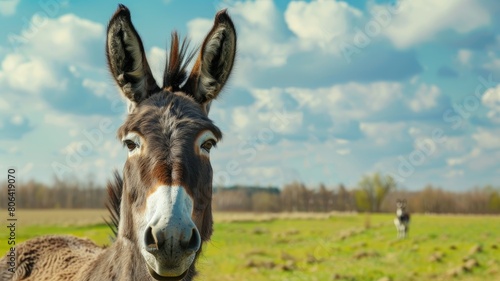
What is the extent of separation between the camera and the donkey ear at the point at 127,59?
13.2ft

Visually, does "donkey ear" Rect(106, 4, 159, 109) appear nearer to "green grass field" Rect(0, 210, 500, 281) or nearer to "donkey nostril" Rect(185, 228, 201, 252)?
"donkey nostril" Rect(185, 228, 201, 252)

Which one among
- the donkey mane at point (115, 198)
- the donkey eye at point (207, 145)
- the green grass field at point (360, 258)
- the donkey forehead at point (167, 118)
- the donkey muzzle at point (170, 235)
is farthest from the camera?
the green grass field at point (360, 258)

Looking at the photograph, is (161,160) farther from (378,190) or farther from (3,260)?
(378,190)

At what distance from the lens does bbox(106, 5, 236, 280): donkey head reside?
10.3 feet

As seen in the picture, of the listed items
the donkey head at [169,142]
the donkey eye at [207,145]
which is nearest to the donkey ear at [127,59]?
the donkey head at [169,142]

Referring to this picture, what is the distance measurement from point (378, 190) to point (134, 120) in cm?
8101

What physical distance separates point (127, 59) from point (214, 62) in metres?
0.74

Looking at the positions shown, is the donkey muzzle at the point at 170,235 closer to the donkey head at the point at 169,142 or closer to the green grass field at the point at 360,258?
the donkey head at the point at 169,142

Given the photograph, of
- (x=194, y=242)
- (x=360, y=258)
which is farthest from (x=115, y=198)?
(x=360, y=258)

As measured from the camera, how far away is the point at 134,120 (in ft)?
12.4

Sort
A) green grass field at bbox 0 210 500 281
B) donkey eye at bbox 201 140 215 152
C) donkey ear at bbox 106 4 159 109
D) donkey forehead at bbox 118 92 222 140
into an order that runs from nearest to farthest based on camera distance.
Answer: donkey forehead at bbox 118 92 222 140
donkey eye at bbox 201 140 215 152
donkey ear at bbox 106 4 159 109
green grass field at bbox 0 210 500 281

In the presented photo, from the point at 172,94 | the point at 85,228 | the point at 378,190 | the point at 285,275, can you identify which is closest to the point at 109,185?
the point at 172,94

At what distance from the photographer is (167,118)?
3754mm

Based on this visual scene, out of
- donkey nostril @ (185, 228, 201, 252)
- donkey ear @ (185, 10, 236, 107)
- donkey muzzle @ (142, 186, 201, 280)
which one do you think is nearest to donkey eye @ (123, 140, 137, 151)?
donkey muzzle @ (142, 186, 201, 280)
